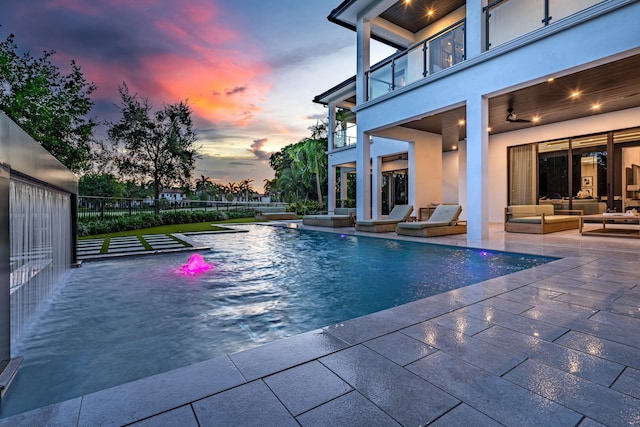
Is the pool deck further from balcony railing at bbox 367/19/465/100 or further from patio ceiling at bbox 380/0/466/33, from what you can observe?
patio ceiling at bbox 380/0/466/33

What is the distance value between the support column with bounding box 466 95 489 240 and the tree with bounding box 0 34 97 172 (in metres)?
14.9

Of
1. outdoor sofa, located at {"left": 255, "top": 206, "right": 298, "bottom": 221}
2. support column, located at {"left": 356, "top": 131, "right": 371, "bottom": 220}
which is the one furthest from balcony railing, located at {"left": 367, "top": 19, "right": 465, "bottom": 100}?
outdoor sofa, located at {"left": 255, "top": 206, "right": 298, "bottom": 221}

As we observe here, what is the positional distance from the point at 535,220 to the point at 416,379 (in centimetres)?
965

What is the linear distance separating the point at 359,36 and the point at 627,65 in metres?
8.05

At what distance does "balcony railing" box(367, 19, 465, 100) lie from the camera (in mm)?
9078

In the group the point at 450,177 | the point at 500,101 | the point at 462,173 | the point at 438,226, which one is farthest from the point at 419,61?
the point at 450,177

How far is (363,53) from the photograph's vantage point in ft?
39.4

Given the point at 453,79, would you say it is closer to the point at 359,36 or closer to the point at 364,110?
the point at 364,110

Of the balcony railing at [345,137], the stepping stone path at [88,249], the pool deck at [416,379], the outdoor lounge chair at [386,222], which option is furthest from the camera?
the balcony railing at [345,137]

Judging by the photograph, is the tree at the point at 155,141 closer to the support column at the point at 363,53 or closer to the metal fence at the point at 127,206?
the metal fence at the point at 127,206

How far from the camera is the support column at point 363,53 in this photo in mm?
11969

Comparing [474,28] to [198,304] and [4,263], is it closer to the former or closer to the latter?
[198,304]

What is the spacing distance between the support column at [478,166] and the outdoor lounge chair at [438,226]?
98 cm

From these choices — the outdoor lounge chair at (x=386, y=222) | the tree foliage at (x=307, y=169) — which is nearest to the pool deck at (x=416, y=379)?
the outdoor lounge chair at (x=386, y=222)
